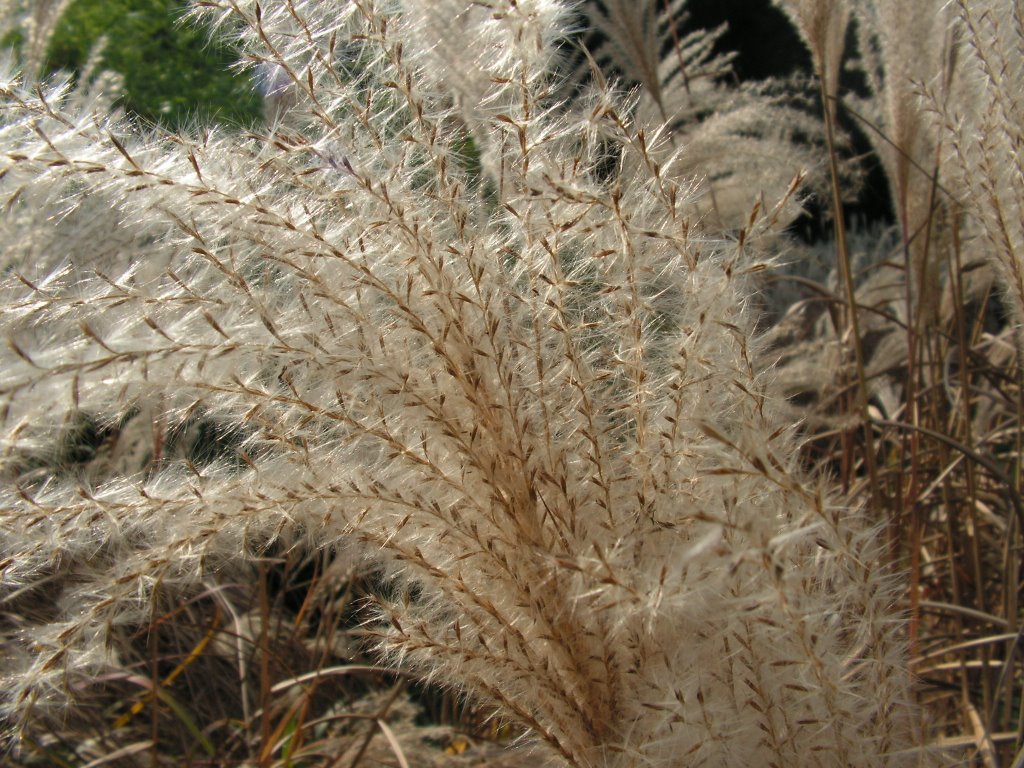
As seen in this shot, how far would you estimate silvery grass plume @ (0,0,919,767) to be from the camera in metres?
1.02

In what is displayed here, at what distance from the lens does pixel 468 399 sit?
1075mm

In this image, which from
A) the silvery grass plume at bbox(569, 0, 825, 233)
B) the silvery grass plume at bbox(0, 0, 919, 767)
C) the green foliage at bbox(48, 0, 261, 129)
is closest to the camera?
the silvery grass plume at bbox(0, 0, 919, 767)

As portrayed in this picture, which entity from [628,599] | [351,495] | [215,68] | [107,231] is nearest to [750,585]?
[628,599]

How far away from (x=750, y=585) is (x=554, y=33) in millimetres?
708

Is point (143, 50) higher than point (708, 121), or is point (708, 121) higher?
point (143, 50)

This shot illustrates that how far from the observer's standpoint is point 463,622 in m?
1.16

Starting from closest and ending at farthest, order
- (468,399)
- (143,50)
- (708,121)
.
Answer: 1. (468,399)
2. (708,121)
3. (143,50)

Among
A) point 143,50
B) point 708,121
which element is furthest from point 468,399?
point 143,50

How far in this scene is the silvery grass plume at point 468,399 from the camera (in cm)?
102

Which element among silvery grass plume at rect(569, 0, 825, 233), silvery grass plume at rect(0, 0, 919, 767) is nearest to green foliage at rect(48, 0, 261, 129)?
silvery grass plume at rect(569, 0, 825, 233)

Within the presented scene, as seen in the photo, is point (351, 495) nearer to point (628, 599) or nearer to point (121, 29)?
point (628, 599)

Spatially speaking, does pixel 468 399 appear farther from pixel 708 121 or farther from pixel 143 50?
pixel 143 50

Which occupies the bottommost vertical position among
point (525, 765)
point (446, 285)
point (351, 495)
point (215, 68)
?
point (525, 765)

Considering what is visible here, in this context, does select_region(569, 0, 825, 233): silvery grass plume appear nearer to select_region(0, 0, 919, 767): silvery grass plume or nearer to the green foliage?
select_region(0, 0, 919, 767): silvery grass plume
